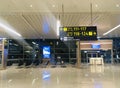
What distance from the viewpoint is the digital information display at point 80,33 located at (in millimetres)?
9195

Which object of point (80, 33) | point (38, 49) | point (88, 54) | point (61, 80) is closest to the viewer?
point (80, 33)

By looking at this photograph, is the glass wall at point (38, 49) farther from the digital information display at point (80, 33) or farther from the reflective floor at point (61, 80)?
the digital information display at point (80, 33)

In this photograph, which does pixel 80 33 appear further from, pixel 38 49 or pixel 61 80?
pixel 38 49

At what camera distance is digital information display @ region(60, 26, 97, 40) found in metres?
9.20

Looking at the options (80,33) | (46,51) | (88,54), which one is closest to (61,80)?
(80,33)

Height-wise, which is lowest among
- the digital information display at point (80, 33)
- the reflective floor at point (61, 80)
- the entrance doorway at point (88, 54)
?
the reflective floor at point (61, 80)

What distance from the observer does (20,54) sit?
2944 cm

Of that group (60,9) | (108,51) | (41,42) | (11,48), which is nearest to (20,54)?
(11,48)

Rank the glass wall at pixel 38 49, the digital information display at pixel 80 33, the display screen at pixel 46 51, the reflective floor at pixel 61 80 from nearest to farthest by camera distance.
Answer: the reflective floor at pixel 61 80
the digital information display at pixel 80 33
the glass wall at pixel 38 49
the display screen at pixel 46 51

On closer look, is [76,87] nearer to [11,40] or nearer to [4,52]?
[4,52]

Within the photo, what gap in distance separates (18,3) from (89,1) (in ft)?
10.2

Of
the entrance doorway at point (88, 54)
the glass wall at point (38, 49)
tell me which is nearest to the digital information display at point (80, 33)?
the glass wall at point (38, 49)

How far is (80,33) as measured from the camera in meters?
9.25

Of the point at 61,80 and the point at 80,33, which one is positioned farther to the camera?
the point at 61,80
